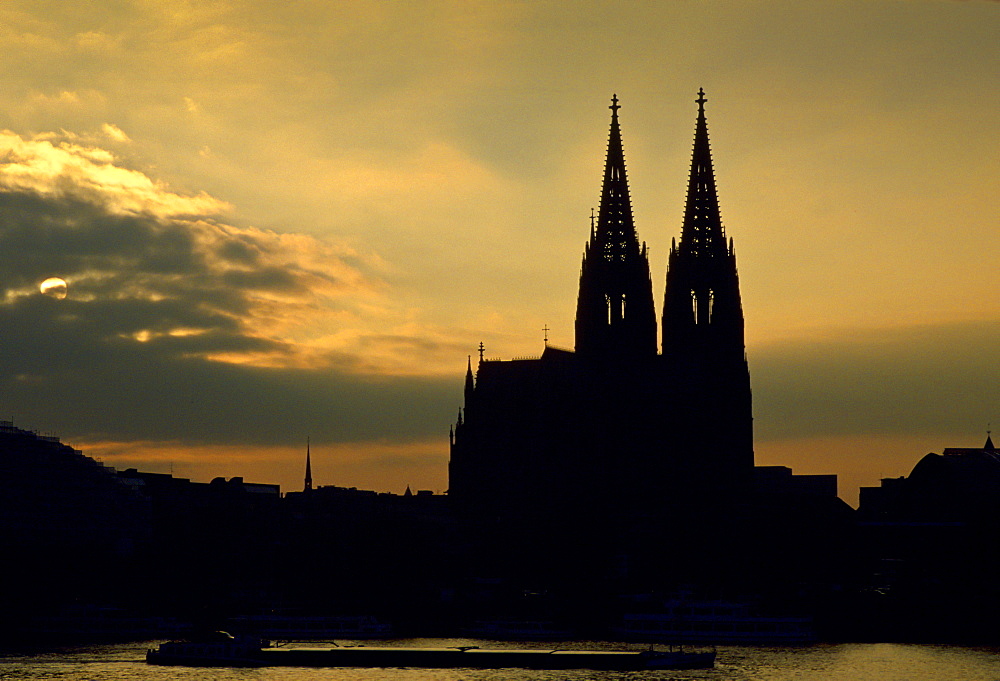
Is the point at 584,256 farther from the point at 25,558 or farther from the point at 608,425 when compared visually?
the point at 25,558

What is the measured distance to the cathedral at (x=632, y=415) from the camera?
437 feet

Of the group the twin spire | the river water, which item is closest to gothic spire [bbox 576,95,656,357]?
the twin spire

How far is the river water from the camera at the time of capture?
78.8m

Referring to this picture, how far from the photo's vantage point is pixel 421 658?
86.8m

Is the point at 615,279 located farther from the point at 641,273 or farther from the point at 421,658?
the point at 421,658

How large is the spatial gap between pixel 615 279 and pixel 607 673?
Result: 55262 millimetres

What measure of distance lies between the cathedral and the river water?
4328 cm

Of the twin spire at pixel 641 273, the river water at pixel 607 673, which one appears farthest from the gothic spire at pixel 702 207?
the river water at pixel 607 673

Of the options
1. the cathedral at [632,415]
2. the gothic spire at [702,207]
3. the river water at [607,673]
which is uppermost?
the gothic spire at [702,207]

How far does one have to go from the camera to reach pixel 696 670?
83.9 m

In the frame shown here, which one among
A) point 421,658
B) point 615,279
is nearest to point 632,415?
→ point 615,279

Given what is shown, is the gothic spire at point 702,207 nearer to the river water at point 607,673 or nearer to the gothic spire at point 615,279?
the gothic spire at point 615,279

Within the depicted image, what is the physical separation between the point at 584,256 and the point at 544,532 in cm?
2396

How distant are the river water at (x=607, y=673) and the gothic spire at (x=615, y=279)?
147 ft
